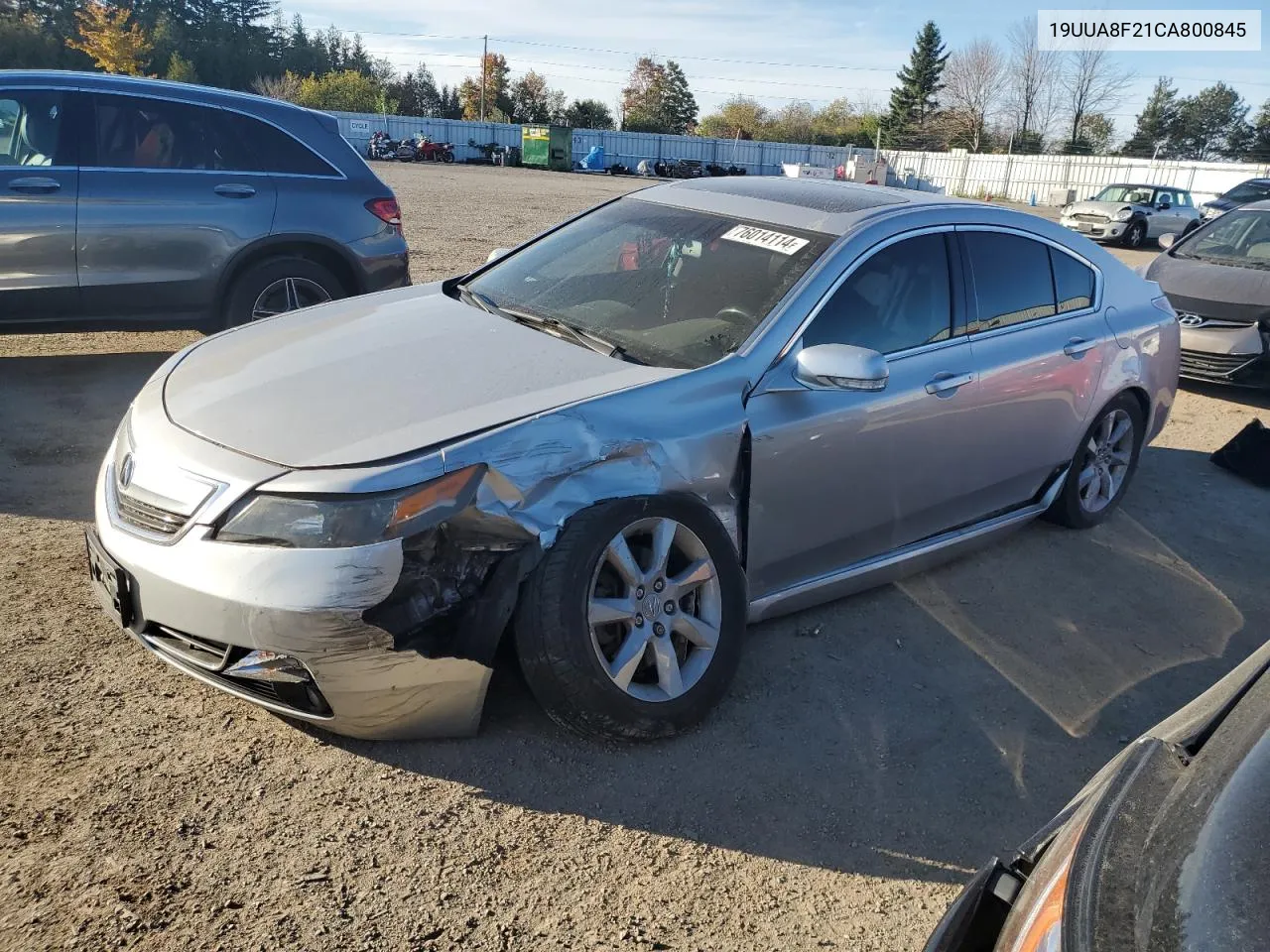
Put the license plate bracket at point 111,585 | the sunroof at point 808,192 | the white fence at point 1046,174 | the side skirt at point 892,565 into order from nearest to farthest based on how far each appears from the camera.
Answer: the license plate bracket at point 111,585
the side skirt at point 892,565
the sunroof at point 808,192
the white fence at point 1046,174

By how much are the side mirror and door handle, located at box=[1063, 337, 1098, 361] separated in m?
1.67

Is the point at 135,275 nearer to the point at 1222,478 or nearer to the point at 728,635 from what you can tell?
the point at 728,635

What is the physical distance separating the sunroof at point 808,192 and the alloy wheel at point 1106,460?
174cm

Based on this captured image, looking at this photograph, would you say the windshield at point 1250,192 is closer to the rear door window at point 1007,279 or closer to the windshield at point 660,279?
the rear door window at point 1007,279

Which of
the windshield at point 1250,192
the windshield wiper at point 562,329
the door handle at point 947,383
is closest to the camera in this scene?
the windshield wiper at point 562,329

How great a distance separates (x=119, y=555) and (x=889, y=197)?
3.33 m

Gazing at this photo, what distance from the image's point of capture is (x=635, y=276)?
3.89m

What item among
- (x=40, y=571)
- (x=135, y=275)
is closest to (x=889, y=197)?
(x=40, y=571)

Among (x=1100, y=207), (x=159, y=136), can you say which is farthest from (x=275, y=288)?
(x=1100, y=207)

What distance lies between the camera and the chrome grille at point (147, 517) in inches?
106

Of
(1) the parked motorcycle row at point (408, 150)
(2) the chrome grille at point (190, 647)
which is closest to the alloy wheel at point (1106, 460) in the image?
(2) the chrome grille at point (190, 647)

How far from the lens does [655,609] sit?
9.85ft

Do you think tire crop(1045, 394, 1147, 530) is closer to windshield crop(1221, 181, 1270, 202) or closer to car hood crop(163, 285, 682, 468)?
car hood crop(163, 285, 682, 468)

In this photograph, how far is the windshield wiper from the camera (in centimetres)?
340
